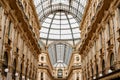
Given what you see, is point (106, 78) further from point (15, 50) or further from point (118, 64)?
point (15, 50)

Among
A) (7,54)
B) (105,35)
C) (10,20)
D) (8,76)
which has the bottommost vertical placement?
(8,76)

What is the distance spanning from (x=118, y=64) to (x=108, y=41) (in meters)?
5.03

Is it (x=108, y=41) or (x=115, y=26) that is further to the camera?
(x=108, y=41)

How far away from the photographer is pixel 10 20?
27.7 m

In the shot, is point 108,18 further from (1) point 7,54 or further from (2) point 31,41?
(2) point 31,41

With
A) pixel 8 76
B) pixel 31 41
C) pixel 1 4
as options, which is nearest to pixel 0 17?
pixel 1 4

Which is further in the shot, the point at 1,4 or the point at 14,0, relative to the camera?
the point at 14,0

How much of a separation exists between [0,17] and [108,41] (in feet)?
40.5

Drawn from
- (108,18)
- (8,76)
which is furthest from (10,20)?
(108,18)

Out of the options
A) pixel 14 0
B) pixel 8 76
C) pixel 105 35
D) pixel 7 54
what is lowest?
pixel 8 76

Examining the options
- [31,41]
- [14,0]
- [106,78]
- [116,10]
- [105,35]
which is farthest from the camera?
[31,41]

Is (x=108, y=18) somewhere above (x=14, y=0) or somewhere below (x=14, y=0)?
below

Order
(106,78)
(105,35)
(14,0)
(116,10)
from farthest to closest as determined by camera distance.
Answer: (105,35) < (14,0) < (116,10) < (106,78)

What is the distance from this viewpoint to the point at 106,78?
72.2 ft
